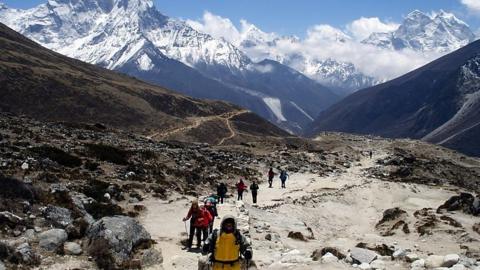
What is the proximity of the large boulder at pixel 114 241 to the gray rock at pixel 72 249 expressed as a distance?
0.39 m

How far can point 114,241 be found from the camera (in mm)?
19703

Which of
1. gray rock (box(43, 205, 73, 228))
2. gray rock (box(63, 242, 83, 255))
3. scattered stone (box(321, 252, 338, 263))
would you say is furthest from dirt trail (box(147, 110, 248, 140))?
scattered stone (box(321, 252, 338, 263))

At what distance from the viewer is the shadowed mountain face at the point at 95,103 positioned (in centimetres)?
13288

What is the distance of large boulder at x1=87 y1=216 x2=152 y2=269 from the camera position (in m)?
19.0

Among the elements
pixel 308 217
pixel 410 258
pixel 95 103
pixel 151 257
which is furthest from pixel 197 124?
pixel 151 257

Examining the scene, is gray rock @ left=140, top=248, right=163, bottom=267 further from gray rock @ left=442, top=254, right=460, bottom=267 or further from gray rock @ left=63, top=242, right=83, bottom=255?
gray rock @ left=442, top=254, right=460, bottom=267

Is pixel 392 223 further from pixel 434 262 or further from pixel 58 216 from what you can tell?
pixel 58 216

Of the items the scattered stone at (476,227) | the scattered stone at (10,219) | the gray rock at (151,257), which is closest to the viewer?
the gray rock at (151,257)

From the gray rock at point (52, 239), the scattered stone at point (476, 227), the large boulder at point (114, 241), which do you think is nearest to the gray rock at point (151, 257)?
the large boulder at point (114, 241)

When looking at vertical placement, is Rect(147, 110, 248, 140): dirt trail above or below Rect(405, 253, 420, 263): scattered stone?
above

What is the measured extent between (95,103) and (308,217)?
11551 cm

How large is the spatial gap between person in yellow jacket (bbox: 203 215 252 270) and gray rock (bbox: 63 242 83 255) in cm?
752

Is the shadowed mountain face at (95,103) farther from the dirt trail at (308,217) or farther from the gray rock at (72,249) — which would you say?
the gray rock at (72,249)

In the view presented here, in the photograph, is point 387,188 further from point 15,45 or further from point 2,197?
point 15,45
